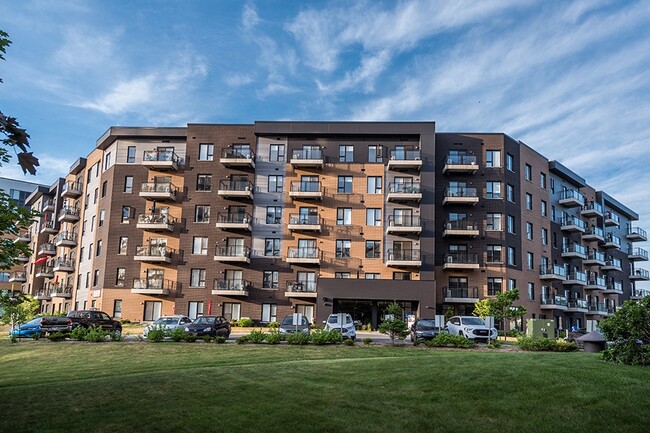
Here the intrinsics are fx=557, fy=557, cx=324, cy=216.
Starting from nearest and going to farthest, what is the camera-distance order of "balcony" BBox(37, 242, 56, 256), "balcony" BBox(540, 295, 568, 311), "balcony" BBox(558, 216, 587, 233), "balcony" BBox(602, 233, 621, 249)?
1. "balcony" BBox(540, 295, 568, 311)
2. "balcony" BBox(558, 216, 587, 233)
3. "balcony" BBox(37, 242, 56, 256)
4. "balcony" BBox(602, 233, 621, 249)

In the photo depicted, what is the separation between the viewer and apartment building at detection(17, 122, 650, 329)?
50562 mm

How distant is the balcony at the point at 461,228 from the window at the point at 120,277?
100ft

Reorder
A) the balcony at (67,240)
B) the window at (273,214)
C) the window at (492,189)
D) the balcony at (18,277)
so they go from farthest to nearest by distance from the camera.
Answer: the balcony at (18,277)
the balcony at (67,240)
the window at (492,189)
the window at (273,214)

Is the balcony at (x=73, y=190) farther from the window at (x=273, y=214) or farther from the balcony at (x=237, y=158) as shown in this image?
the window at (x=273, y=214)

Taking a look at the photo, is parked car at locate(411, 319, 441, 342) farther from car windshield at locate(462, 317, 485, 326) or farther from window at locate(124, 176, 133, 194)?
window at locate(124, 176, 133, 194)

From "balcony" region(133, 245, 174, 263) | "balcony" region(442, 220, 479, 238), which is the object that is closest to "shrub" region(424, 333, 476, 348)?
"balcony" region(442, 220, 479, 238)

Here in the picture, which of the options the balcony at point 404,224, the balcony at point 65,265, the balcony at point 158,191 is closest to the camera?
the balcony at point 404,224

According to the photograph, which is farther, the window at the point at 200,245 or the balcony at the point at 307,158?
Result: the window at the point at 200,245

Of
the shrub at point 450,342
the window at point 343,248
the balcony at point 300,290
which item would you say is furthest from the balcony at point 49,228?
the shrub at point 450,342

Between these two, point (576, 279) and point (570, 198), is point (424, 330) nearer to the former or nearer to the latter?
point (576, 279)

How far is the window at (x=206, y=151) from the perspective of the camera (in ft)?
176

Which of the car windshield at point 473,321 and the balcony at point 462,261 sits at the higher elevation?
the balcony at point 462,261

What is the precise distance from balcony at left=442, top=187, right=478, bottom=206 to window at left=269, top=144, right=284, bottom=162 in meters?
15.9

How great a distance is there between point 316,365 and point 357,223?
35.8m
